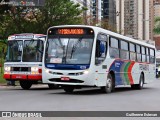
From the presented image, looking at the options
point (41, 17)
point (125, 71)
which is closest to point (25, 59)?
point (125, 71)

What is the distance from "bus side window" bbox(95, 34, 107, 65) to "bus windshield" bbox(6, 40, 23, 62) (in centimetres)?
550

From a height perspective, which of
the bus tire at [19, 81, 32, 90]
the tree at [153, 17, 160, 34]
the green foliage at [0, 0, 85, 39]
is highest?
the tree at [153, 17, 160, 34]

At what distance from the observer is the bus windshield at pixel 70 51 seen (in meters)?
18.8

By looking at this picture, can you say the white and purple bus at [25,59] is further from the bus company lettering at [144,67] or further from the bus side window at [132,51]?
the bus company lettering at [144,67]

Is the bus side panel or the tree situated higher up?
the tree

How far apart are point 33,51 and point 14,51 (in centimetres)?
105

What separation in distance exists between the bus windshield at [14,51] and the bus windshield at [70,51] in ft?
13.5

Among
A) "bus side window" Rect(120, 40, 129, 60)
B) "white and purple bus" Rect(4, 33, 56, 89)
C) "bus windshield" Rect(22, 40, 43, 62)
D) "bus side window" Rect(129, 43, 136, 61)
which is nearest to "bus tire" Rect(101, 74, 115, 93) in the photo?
"bus side window" Rect(120, 40, 129, 60)

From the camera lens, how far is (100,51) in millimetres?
19250

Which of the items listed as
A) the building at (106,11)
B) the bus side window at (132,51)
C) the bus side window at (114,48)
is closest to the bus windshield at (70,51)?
the bus side window at (114,48)

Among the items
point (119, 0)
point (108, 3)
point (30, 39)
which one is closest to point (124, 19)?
point (119, 0)

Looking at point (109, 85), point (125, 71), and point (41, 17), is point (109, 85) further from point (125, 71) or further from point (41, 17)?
point (41, 17)

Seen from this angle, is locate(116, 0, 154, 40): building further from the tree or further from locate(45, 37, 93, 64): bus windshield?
locate(45, 37, 93, 64): bus windshield

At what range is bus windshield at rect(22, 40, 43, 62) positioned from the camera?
23.0 meters
